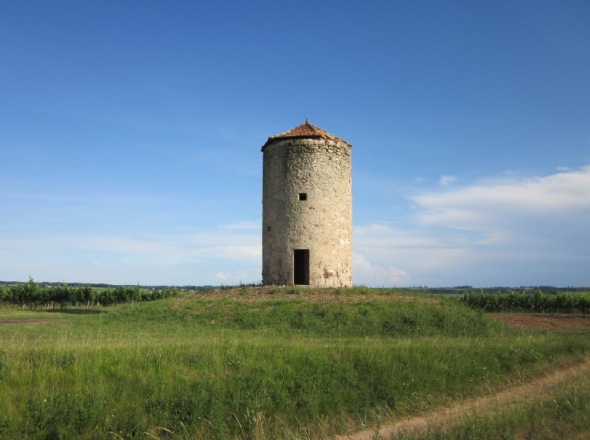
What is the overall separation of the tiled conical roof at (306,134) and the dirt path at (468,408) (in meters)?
16.9

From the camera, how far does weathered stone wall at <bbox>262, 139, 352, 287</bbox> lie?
81.6ft

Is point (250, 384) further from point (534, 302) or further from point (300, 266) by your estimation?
point (534, 302)

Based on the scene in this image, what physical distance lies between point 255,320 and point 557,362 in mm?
10053

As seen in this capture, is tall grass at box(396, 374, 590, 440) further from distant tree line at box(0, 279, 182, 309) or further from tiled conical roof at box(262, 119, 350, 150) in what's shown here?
distant tree line at box(0, 279, 182, 309)

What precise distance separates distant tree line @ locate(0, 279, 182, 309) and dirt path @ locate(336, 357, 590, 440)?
3240 centimetres

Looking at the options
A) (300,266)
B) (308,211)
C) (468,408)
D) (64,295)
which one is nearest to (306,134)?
(308,211)

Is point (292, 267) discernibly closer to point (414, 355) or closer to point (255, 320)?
point (255, 320)

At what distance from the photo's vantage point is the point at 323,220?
25.0m

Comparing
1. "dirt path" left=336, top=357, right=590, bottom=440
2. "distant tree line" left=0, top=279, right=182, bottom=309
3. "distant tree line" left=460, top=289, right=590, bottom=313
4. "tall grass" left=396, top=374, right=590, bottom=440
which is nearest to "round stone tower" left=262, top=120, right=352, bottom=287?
"distant tree line" left=460, top=289, right=590, bottom=313

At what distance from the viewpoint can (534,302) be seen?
32000mm

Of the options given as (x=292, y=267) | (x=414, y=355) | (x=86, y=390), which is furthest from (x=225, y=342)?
(x=292, y=267)

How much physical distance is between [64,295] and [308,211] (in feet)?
81.8

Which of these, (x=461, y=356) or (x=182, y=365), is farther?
(x=461, y=356)

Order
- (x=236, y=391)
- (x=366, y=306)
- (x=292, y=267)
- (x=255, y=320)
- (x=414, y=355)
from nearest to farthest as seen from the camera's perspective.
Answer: (x=236, y=391) < (x=414, y=355) < (x=255, y=320) < (x=366, y=306) < (x=292, y=267)
